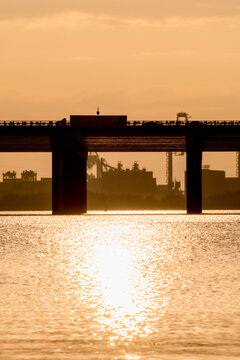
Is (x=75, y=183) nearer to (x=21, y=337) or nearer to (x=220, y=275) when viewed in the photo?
(x=220, y=275)

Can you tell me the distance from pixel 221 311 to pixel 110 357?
33.7 feet

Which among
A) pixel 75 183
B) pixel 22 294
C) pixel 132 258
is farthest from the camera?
pixel 75 183

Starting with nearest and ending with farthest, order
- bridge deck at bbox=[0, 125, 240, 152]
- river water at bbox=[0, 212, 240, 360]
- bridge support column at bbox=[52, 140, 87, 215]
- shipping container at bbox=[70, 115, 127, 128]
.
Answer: river water at bbox=[0, 212, 240, 360] < bridge deck at bbox=[0, 125, 240, 152] < bridge support column at bbox=[52, 140, 87, 215] < shipping container at bbox=[70, 115, 127, 128]

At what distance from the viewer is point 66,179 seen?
157 m

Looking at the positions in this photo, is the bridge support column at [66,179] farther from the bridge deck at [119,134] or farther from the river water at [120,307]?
the river water at [120,307]

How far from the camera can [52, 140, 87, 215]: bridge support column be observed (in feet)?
503

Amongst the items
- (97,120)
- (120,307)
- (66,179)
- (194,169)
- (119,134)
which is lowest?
(120,307)

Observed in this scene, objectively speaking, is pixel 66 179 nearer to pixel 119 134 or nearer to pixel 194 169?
pixel 119 134

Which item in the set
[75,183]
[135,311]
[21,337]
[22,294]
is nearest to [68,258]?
[22,294]

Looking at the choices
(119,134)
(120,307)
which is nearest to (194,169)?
(119,134)

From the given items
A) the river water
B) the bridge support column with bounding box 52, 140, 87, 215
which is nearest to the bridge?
the bridge support column with bounding box 52, 140, 87, 215

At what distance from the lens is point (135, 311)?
31.6 meters

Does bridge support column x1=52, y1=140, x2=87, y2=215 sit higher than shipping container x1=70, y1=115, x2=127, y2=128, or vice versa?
shipping container x1=70, y1=115, x2=127, y2=128

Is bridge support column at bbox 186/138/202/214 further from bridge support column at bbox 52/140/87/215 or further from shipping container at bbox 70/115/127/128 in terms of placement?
bridge support column at bbox 52/140/87/215
